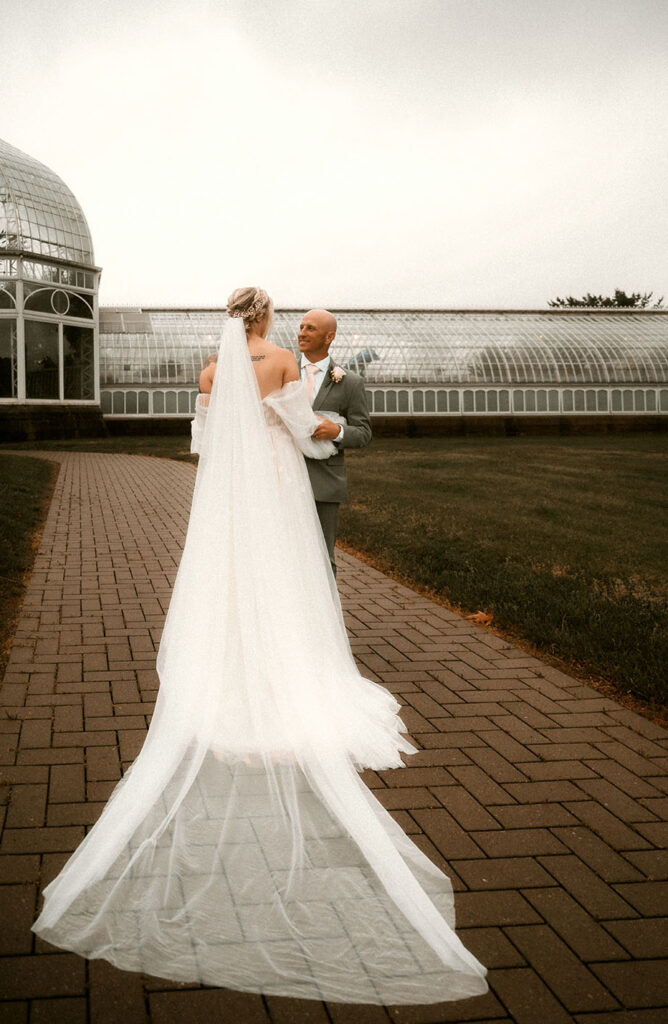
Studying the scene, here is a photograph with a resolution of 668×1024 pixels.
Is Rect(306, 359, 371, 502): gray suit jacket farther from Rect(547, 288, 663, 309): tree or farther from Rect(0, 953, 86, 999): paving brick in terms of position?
Rect(547, 288, 663, 309): tree

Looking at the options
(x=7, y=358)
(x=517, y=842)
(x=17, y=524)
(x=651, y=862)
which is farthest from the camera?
(x=7, y=358)

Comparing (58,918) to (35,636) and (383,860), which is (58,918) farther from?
(35,636)

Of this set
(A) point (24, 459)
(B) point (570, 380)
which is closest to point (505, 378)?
(B) point (570, 380)

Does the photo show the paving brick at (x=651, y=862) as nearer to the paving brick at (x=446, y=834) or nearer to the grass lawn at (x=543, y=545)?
the paving brick at (x=446, y=834)

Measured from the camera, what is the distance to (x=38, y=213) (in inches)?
1150

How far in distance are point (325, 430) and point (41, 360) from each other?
2781cm

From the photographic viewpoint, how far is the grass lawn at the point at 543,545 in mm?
5859

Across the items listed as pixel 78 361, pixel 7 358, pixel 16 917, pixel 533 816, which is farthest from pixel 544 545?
pixel 78 361

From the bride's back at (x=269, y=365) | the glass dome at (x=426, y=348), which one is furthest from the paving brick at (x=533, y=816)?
the glass dome at (x=426, y=348)

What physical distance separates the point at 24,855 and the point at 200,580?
1262mm

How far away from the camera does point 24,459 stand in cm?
1984

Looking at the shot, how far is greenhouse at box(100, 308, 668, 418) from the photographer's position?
111ft

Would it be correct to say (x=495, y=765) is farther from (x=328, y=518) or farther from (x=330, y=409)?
Result: (x=330, y=409)

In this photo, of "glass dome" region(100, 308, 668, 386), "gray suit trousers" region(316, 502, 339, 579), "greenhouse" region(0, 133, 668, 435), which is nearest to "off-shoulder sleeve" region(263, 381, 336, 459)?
"gray suit trousers" region(316, 502, 339, 579)
